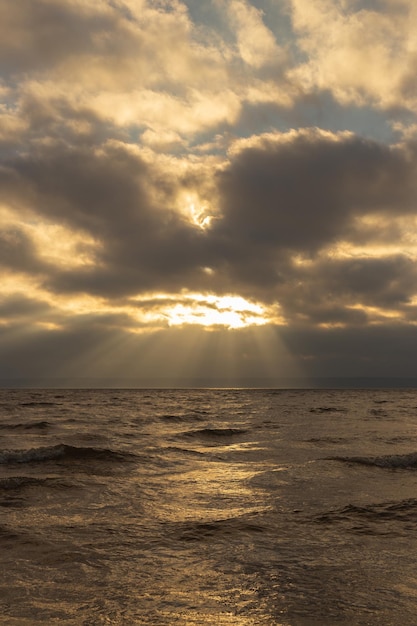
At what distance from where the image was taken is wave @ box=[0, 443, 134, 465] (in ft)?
63.3

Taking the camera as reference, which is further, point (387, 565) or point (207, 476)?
point (207, 476)

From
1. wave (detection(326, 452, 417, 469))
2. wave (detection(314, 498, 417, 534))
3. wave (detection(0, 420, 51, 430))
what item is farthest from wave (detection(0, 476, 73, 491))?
wave (detection(0, 420, 51, 430))

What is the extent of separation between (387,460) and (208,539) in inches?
472

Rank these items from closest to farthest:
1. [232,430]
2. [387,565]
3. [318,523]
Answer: [387,565] → [318,523] → [232,430]

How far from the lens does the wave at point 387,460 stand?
18297 mm

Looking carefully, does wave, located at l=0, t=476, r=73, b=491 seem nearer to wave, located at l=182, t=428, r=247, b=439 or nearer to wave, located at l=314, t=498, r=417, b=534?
wave, located at l=314, t=498, r=417, b=534

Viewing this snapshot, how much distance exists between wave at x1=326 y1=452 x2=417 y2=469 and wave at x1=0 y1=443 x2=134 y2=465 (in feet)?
28.1

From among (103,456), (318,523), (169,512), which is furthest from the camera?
(103,456)

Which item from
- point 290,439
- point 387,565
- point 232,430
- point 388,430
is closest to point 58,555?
point 387,565

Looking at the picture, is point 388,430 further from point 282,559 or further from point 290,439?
point 282,559

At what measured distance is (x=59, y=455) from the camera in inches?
790

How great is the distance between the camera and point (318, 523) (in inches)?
399

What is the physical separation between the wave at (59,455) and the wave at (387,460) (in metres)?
8.56

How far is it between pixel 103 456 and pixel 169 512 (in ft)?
30.6
